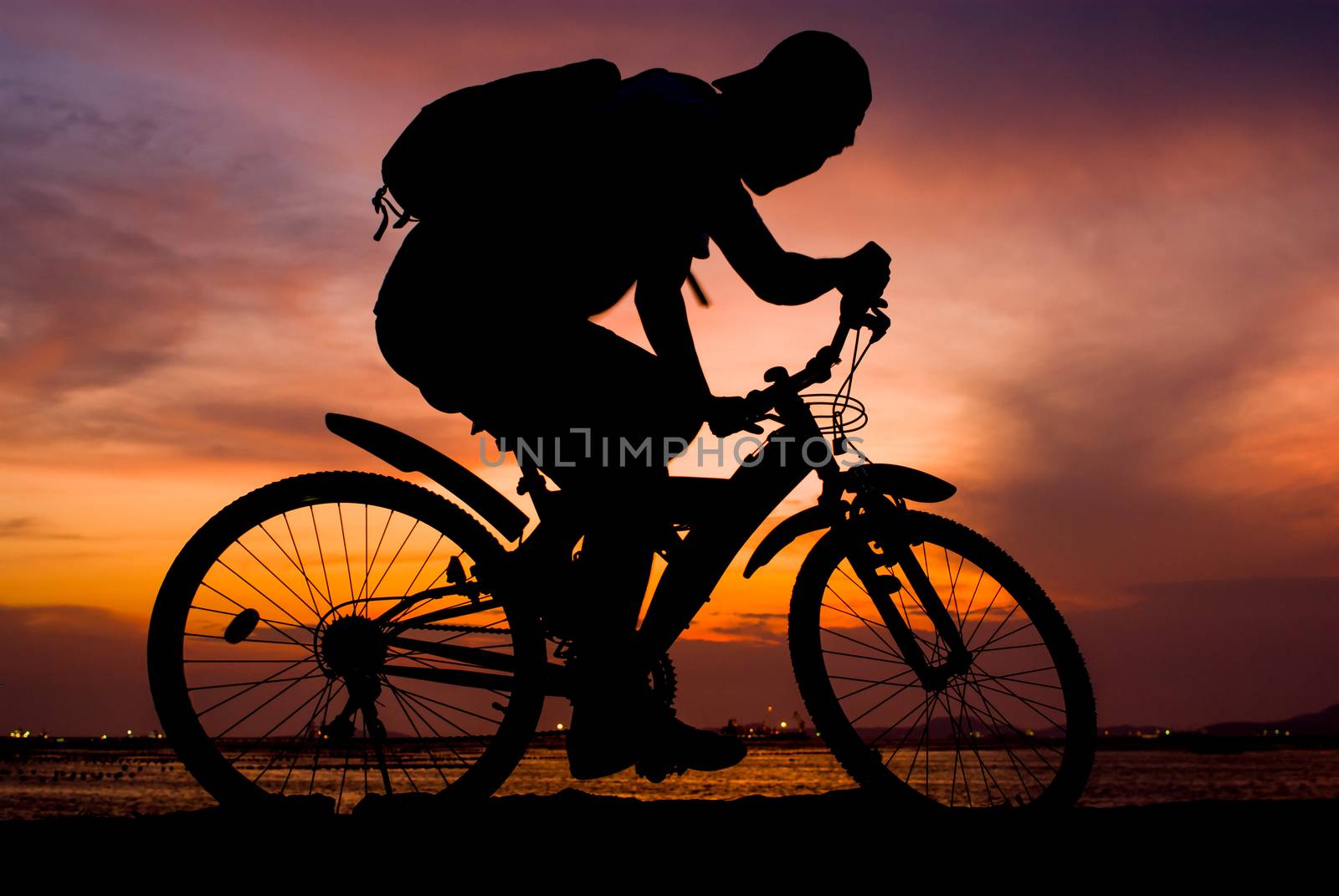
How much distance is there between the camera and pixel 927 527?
414 centimetres

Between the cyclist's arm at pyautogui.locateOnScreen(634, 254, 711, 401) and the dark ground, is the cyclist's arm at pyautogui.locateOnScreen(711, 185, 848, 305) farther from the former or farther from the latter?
the dark ground

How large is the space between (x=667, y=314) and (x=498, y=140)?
2.60 feet

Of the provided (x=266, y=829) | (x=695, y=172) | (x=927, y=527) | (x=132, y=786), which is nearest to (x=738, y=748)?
(x=927, y=527)

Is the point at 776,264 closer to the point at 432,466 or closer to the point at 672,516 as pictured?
the point at 672,516

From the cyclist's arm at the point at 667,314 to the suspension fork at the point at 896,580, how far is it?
107cm

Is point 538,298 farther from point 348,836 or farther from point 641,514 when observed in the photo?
point 348,836

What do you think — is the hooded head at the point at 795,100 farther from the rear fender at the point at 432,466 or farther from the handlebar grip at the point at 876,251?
the rear fender at the point at 432,466

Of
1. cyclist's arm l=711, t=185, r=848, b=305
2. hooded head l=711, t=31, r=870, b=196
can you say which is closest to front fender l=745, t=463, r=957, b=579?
cyclist's arm l=711, t=185, r=848, b=305

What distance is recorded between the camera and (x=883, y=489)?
4.10 m

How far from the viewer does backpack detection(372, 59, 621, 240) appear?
10.9ft

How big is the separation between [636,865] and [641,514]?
3.98 feet

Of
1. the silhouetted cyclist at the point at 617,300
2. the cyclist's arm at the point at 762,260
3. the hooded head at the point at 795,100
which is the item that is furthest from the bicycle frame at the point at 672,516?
the hooded head at the point at 795,100

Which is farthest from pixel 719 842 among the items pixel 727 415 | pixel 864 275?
pixel 864 275

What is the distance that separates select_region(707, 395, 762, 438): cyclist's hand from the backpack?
37.3 inches
